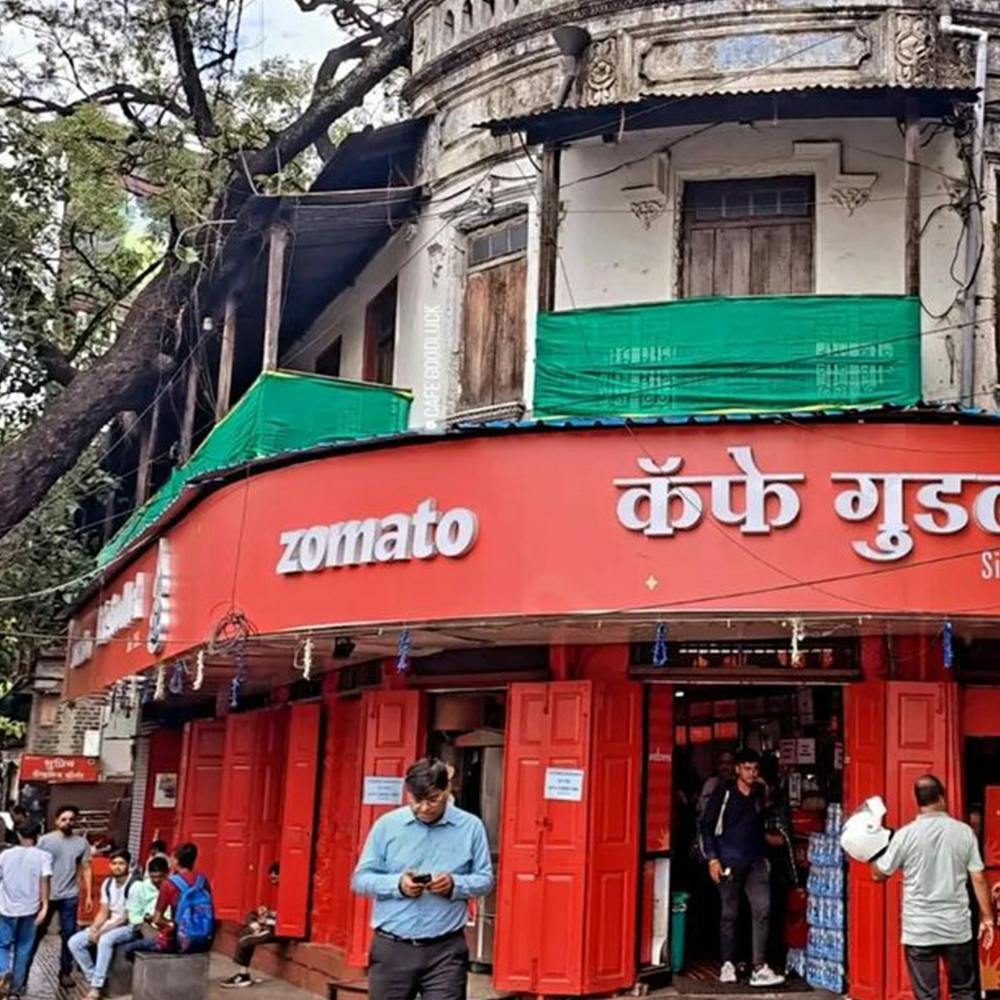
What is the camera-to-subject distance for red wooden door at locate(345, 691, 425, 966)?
502 inches

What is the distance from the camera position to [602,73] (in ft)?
43.8

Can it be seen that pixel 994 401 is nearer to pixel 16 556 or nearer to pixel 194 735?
pixel 194 735

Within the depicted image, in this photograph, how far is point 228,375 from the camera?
1509 centimetres

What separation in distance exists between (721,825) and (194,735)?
31.2 ft

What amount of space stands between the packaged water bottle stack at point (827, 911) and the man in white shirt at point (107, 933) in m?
5.95

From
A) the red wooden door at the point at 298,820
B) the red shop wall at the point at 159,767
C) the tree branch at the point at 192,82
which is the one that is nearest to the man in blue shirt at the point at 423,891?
the red wooden door at the point at 298,820

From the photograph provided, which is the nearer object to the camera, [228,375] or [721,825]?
[721,825]

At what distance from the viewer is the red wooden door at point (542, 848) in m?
11.1

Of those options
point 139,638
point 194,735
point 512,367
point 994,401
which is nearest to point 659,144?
point 512,367

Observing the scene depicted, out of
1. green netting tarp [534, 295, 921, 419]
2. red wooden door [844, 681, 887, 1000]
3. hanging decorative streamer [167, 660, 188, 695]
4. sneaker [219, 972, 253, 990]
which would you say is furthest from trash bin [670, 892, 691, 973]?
hanging decorative streamer [167, 660, 188, 695]

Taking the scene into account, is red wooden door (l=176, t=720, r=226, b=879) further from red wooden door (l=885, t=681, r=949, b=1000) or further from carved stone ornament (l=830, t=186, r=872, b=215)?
carved stone ornament (l=830, t=186, r=872, b=215)

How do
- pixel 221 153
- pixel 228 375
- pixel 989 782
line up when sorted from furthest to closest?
1. pixel 221 153
2. pixel 228 375
3. pixel 989 782

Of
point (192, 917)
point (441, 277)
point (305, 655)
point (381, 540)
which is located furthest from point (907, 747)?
point (441, 277)

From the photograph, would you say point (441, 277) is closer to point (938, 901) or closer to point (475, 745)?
point (475, 745)
